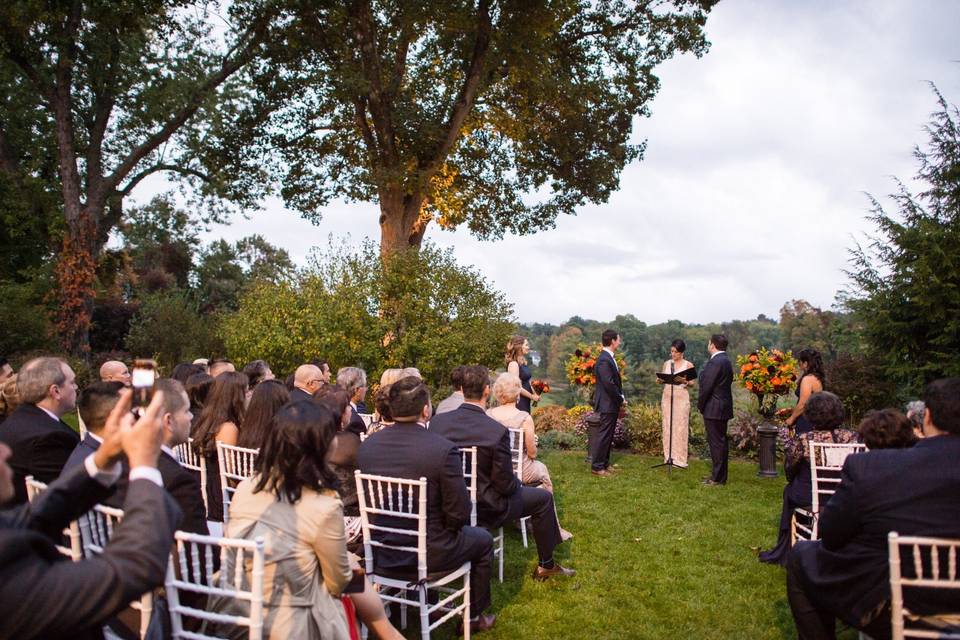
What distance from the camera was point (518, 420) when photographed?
249 inches

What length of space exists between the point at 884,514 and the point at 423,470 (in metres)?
2.47

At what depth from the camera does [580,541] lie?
270 inches

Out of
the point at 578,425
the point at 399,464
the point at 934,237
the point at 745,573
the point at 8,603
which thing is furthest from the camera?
the point at 578,425

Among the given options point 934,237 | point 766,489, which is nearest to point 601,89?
point 934,237

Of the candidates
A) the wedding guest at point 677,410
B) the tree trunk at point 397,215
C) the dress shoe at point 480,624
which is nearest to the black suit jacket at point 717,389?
the wedding guest at point 677,410

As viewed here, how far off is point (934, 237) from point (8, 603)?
13.4 m

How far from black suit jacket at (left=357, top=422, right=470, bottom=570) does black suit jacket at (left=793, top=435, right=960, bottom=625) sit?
6.76 ft

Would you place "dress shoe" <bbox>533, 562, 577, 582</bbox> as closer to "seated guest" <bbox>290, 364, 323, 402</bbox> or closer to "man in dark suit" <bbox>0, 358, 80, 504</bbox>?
"seated guest" <bbox>290, 364, 323, 402</bbox>

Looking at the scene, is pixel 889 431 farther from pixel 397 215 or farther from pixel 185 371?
pixel 397 215

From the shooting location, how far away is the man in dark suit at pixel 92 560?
1.57m

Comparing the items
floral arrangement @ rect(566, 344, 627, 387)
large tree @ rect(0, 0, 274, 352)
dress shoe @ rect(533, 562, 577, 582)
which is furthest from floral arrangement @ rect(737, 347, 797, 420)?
large tree @ rect(0, 0, 274, 352)

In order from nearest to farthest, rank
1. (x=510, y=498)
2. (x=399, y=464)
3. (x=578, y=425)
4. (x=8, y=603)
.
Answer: (x=8, y=603)
(x=399, y=464)
(x=510, y=498)
(x=578, y=425)

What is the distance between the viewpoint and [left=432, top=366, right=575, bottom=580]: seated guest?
504 cm

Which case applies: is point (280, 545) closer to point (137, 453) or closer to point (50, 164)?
point (137, 453)
